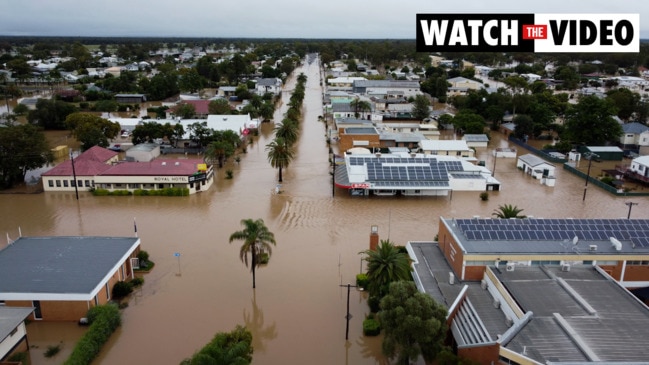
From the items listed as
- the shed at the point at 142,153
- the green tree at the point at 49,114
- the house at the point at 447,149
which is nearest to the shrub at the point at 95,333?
the shed at the point at 142,153

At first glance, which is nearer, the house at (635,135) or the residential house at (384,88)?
the house at (635,135)

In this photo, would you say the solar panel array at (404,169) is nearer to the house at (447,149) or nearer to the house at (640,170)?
the house at (447,149)

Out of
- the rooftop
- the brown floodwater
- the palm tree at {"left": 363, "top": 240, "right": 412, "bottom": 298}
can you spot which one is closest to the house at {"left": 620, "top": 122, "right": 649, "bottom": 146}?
the brown floodwater

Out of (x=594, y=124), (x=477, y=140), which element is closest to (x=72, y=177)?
(x=477, y=140)

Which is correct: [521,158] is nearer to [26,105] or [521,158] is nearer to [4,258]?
[4,258]

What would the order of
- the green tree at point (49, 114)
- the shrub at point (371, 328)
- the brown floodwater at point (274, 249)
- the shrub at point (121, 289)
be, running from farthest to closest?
the green tree at point (49, 114), the shrub at point (121, 289), the shrub at point (371, 328), the brown floodwater at point (274, 249)

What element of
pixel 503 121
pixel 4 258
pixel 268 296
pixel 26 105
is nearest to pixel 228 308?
pixel 268 296
